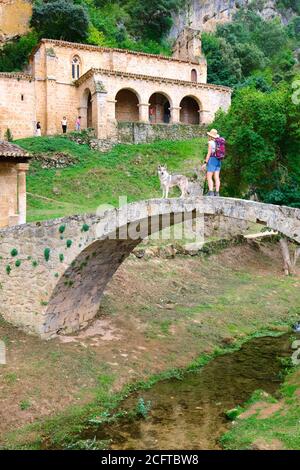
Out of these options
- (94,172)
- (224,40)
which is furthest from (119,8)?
(94,172)

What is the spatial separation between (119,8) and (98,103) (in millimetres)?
24956

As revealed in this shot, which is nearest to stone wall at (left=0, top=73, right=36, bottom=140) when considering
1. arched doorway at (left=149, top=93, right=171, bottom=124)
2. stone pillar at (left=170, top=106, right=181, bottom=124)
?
stone pillar at (left=170, top=106, right=181, bottom=124)

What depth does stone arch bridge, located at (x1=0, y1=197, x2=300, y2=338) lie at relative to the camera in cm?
1284

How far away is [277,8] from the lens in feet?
265

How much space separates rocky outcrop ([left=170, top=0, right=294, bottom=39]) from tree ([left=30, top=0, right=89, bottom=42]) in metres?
18.1

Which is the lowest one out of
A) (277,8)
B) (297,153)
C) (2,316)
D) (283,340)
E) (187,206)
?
(283,340)

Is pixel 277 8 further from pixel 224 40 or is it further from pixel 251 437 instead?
pixel 251 437

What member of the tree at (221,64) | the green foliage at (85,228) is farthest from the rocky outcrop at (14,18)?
the green foliage at (85,228)

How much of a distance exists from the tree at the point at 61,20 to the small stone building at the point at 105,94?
4913 mm

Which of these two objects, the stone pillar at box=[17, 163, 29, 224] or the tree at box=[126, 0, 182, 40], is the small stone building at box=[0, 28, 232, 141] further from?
the stone pillar at box=[17, 163, 29, 224]

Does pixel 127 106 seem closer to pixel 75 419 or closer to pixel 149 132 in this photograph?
pixel 149 132

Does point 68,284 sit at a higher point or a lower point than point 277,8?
lower

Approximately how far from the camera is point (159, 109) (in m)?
46.2

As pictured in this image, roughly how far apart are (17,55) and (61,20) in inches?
198
